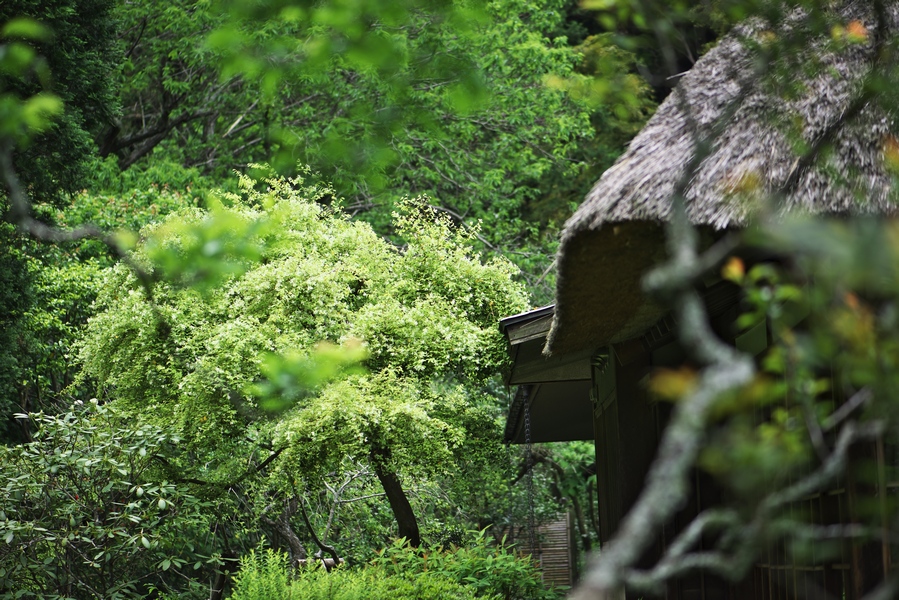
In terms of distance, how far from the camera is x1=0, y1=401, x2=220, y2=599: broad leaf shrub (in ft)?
25.5

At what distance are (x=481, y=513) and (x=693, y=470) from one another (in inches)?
449

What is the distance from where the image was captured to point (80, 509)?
802cm

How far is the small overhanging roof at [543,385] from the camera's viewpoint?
22.3 feet

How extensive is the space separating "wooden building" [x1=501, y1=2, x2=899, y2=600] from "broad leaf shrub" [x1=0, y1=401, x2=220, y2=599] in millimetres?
3848

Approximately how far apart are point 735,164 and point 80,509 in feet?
20.5

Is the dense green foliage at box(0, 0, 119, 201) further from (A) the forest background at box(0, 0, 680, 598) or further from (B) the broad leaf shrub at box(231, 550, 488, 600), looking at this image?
(B) the broad leaf shrub at box(231, 550, 488, 600)

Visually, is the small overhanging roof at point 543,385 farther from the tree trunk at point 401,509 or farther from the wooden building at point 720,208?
the tree trunk at point 401,509

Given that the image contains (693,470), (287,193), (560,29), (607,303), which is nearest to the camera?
(607,303)

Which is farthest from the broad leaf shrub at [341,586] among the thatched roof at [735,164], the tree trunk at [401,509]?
the thatched roof at [735,164]

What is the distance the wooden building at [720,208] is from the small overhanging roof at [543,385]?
0.24 metres

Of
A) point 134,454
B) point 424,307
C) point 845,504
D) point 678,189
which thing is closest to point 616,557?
point 678,189

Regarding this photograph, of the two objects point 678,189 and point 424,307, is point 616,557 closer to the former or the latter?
point 678,189

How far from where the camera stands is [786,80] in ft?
9.33

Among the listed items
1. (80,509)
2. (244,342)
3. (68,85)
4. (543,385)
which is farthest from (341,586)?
(68,85)
